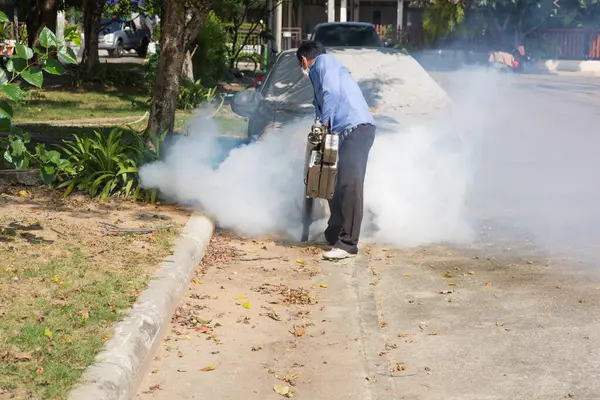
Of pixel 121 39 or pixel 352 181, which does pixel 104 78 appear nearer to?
pixel 352 181

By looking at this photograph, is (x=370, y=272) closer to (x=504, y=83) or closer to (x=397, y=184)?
(x=397, y=184)

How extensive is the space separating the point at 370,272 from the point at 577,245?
2.02m

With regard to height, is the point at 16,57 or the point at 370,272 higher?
the point at 16,57

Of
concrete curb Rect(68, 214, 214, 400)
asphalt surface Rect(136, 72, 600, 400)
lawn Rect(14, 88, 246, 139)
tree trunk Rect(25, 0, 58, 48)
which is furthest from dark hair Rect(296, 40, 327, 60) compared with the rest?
tree trunk Rect(25, 0, 58, 48)

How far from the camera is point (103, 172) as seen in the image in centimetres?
964

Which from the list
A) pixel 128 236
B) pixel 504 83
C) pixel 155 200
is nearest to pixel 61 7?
pixel 504 83

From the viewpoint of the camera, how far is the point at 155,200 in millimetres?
9555

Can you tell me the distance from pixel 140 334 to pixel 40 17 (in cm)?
1825

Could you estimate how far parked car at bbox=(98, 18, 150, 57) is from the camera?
137 feet

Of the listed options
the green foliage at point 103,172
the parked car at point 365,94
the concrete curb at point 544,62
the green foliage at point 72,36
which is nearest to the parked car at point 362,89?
the parked car at point 365,94

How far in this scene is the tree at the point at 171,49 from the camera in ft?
33.8

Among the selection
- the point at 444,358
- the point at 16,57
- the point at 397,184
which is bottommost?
the point at 444,358

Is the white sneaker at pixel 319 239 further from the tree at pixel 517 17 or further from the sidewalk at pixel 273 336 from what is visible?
the tree at pixel 517 17

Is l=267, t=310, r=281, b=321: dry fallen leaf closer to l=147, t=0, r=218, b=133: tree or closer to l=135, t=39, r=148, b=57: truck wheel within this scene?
l=147, t=0, r=218, b=133: tree
